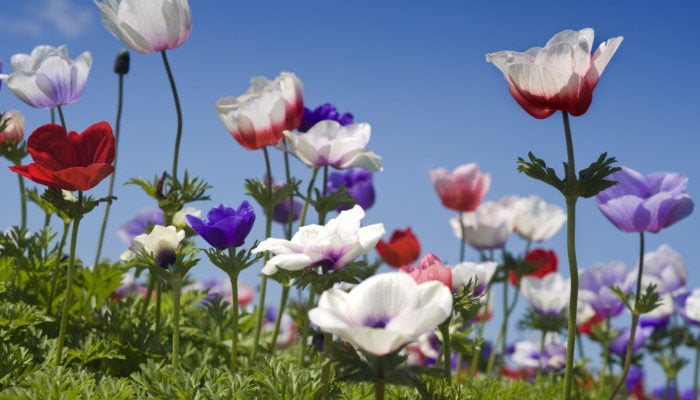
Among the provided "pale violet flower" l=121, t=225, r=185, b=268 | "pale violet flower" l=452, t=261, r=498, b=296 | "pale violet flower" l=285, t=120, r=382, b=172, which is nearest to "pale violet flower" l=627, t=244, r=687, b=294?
"pale violet flower" l=452, t=261, r=498, b=296

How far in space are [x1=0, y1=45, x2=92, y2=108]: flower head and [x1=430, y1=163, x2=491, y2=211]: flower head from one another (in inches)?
90.8

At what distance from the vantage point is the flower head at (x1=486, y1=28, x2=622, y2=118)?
2.36 m

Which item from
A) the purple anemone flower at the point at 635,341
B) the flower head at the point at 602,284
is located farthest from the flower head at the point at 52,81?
the purple anemone flower at the point at 635,341

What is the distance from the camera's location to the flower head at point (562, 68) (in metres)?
2.36

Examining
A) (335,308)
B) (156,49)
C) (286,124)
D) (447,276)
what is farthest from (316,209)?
(335,308)

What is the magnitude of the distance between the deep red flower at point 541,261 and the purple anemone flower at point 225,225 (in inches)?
109

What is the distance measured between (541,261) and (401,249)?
0.80m

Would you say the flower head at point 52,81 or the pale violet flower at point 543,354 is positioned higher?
the flower head at point 52,81

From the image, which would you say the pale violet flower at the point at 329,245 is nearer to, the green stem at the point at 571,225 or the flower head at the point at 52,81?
the green stem at the point at 571,225

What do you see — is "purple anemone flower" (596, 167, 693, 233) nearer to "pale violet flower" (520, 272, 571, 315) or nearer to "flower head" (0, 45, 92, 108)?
"pale violet flower" (520, 272, 571, 315)

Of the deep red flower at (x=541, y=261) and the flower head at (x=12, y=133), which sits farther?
the deep red flower at (x=541, y=261)

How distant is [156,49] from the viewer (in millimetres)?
3281

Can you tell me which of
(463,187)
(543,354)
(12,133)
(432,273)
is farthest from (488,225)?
(432,273)

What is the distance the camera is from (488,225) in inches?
194
